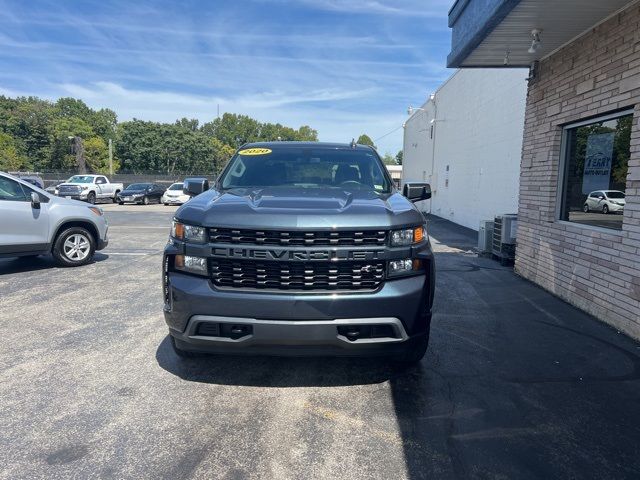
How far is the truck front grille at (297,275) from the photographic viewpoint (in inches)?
124

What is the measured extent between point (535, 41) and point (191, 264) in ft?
17.9

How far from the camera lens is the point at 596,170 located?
6.05 metres

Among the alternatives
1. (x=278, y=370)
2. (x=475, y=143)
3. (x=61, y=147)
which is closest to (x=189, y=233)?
(x=278, y=370)

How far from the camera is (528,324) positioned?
524 cm

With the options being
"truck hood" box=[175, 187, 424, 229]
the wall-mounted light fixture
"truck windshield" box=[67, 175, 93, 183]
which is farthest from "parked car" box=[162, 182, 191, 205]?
"truck hood" box=[175, 187, 424, 229]

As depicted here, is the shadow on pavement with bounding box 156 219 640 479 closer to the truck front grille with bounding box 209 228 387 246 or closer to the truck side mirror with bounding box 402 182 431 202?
the truck front grille with bounding box 209 228 387 246

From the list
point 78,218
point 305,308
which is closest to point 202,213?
point 305,308

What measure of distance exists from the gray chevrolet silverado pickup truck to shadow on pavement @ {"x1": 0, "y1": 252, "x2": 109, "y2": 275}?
237 inches

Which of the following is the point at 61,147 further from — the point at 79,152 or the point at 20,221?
the point at 20,221

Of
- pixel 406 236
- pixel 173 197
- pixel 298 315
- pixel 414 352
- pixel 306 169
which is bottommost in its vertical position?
pixel 173 197

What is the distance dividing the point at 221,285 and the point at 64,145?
72.2 m

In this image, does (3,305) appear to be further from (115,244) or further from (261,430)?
(115,244)

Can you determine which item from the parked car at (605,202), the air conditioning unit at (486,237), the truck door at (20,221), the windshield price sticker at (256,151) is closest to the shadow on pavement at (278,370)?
the windshield price sticker at (256,151)

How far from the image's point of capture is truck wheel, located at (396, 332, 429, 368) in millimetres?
3314
